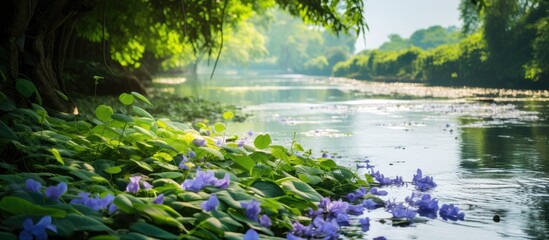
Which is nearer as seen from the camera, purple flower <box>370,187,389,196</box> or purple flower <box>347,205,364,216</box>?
purple flower <box>347,205,364,216</box>

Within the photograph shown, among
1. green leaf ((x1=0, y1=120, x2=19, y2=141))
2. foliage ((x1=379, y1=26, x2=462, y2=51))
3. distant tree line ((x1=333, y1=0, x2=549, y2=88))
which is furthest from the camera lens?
foliage ((x1=379, y1=26, x2=462, y2=51))

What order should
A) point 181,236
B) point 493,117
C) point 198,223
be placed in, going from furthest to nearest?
point 493,117
point 198,223
point 181,236

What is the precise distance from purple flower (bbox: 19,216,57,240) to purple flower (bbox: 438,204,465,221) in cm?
284

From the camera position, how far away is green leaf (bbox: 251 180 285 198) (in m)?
4.72

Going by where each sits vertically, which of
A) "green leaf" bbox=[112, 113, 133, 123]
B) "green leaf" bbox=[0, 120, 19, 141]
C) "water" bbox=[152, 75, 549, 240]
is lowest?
"water" bbox=[152, 75, 549, 240]

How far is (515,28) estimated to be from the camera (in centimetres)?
3888

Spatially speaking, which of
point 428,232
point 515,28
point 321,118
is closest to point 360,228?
point 428,232

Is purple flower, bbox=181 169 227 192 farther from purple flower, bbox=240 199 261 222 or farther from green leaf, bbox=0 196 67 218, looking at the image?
green leaf, bbox=0 196 67 218

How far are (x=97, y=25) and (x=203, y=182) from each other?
32.8 feet

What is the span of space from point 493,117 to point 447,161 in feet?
27.7

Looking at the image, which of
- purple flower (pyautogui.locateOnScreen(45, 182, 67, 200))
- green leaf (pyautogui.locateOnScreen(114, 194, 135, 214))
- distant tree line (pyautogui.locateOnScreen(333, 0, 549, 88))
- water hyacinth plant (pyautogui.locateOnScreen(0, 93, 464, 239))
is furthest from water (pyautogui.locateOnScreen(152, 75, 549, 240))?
distant tree line (pyautogui.locateOnScreen(333, 0, 549, 88))

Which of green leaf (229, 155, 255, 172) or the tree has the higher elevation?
the tree

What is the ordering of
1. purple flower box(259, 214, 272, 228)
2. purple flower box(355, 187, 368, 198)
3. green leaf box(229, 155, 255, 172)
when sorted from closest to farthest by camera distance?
1. purple flower box(259, 214, 272, 228)
2. green leaf box(229, 155, 255, 172)
3. purple flower box(355, 187, 368, 198)

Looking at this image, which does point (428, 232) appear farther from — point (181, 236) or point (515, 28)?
point (515, 28)
